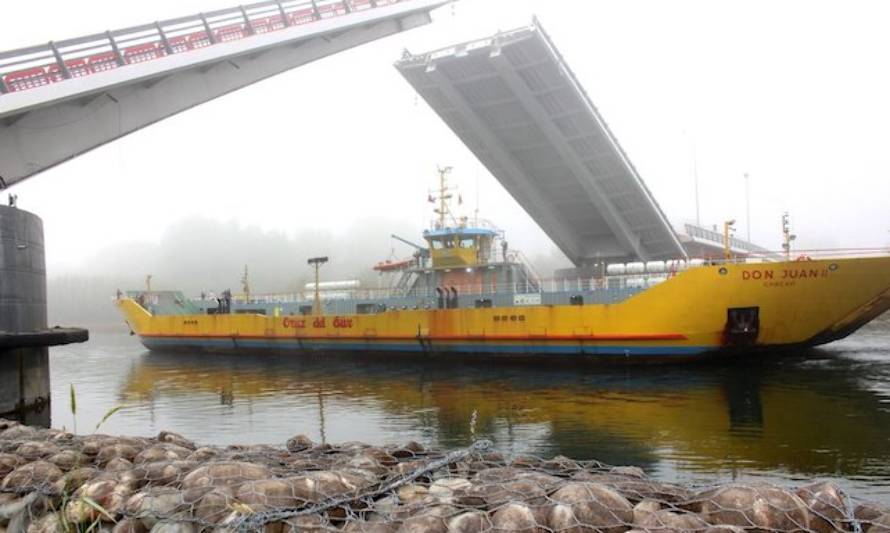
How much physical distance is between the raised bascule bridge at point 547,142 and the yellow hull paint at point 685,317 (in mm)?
2549

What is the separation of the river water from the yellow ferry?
1.06 meters

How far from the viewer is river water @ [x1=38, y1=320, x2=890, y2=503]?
9.59 m

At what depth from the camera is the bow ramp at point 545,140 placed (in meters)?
21.8

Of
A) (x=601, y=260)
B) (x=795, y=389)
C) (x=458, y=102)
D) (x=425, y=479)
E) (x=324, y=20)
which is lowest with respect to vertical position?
(x=795, y=389)

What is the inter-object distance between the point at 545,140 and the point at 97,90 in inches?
646

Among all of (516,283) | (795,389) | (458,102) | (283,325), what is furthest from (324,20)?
(795,389)

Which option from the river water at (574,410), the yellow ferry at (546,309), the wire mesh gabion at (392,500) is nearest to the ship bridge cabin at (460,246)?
the yellow ferry at (546,309)

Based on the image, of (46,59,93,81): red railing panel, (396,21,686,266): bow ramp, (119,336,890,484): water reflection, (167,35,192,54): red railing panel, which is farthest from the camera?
(396,21,686,266): bow ramp

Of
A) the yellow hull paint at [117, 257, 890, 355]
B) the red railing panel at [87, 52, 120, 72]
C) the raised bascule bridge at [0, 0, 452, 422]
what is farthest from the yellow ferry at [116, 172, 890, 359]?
the red railing panel at [87, 52, 120, 72]

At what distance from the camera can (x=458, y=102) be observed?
2450cm

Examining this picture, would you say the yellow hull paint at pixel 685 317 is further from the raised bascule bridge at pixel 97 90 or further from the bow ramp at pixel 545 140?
the raised bascule bridge at pixel 97 90

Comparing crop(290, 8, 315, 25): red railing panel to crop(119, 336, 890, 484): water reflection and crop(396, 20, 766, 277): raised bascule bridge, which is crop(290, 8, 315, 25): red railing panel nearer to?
crop(396, 20, 766, 277): raised bascule bridge

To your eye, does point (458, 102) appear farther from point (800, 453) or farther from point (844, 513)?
point (844, 513)

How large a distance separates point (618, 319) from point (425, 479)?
17.7m
